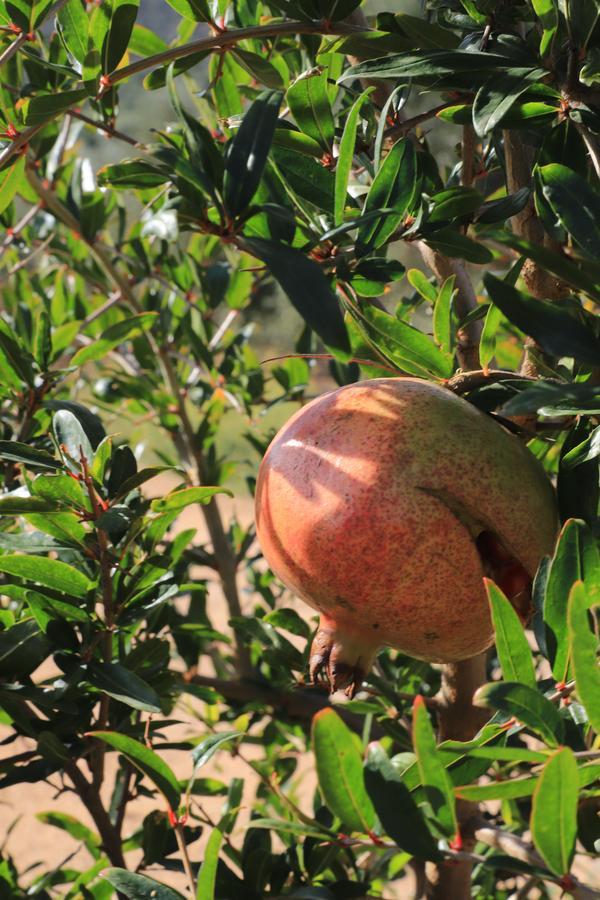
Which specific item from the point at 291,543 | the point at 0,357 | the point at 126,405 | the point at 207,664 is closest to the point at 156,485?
the point at 207,664

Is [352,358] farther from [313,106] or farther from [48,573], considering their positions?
[48,573]

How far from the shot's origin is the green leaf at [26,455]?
720 millimetres

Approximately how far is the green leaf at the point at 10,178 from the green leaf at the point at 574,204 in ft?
1.45

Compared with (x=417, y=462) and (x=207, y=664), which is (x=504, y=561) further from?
(x=207, y=664)

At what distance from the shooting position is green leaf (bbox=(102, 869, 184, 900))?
25.2 inches

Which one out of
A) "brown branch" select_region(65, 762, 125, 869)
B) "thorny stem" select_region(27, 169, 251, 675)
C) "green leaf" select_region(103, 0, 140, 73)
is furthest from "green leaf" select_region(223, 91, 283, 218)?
"thorny stem" select_region(27, 169, 251, 675)

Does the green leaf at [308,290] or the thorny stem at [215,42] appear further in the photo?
the thorny stem at [215,42]

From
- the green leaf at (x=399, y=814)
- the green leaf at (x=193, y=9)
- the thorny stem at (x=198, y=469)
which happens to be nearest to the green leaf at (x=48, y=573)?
the green leaf at (x=399, y=814)

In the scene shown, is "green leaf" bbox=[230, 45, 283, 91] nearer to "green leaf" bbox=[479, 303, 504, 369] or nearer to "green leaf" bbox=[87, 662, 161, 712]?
"green leaf" bbox=[479, 303, 504, 369]

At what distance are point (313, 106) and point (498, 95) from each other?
0.50 feet

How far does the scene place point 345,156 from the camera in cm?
58

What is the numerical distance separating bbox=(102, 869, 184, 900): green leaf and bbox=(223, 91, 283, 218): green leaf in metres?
0.45

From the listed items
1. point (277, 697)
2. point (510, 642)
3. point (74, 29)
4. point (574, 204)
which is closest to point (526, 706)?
point (510, 642)

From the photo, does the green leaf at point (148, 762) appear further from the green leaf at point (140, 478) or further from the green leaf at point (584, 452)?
the green leaf at point (584, 452)
